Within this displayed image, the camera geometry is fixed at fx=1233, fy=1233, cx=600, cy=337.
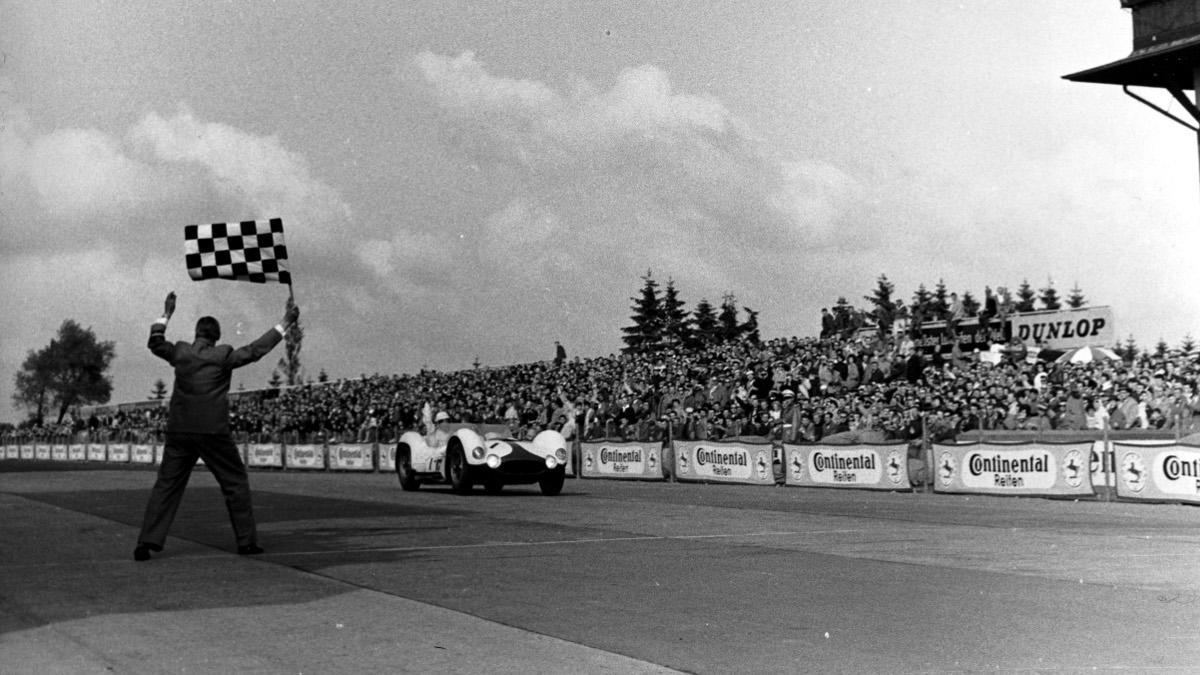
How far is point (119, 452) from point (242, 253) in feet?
161

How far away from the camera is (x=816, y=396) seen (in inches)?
1129

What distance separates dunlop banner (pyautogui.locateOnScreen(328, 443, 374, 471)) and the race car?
1737 cm

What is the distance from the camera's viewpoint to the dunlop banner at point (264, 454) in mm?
44822

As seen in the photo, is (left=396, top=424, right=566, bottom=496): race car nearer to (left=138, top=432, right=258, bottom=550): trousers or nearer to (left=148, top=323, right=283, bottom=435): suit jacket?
(left=138, top=432, right=258, bottom=550): trousers

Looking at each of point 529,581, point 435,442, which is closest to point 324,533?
point 529,581

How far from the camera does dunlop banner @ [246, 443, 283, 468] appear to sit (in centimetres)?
4482

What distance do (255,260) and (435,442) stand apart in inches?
364

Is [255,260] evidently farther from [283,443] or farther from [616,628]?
[283,443]

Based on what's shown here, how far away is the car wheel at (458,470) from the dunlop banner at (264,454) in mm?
25785

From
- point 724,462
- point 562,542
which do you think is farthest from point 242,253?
point 724,462

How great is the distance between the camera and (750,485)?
24.3 metres

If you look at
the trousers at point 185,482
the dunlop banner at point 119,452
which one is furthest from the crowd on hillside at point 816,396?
the dunlop banner at point 119,452

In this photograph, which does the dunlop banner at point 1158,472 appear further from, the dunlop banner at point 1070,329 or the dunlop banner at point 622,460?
the dunlop banner at point 1070,329

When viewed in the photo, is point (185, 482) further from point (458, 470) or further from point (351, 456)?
point (351, 456)
